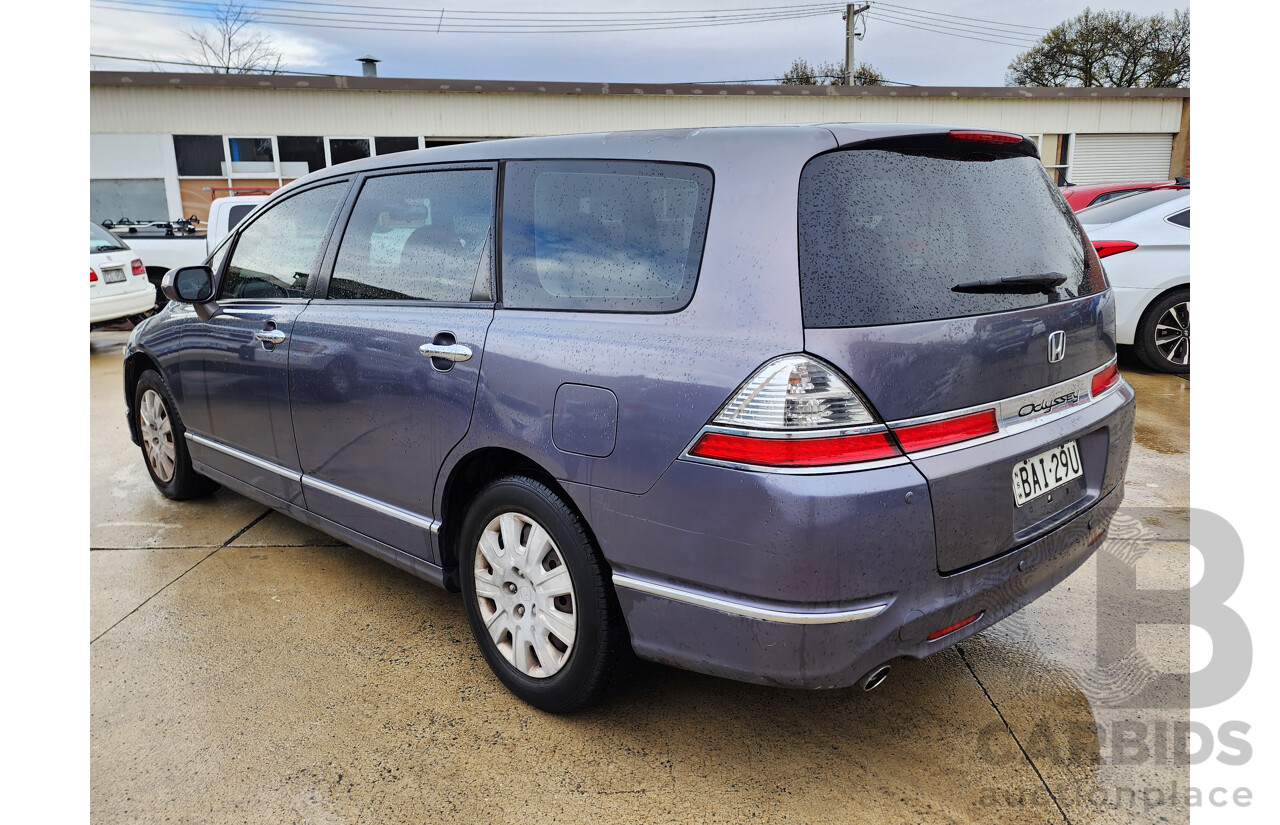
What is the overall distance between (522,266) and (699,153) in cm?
65

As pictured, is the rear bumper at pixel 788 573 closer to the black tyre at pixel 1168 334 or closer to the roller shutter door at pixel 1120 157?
the black tyre at pixel 1168 334

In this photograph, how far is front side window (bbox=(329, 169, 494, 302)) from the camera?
273 centimetres

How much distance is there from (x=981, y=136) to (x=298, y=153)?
20590mm

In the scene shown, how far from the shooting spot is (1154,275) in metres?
6.87

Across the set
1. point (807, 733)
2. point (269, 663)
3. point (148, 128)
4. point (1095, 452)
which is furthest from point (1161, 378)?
point (148, 128)

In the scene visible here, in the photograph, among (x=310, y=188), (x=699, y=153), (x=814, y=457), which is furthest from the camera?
(x=310, y=188)

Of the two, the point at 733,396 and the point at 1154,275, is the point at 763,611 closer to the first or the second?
the point at 733,396

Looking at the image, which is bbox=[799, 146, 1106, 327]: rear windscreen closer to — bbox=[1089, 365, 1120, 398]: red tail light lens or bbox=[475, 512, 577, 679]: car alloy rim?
bbox=[1089, 365, 1120, 398]: red tail light lens

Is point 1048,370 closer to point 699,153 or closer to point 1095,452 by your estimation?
point 1095,452

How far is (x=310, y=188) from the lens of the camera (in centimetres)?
352

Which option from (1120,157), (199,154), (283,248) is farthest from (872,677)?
(1120,157)

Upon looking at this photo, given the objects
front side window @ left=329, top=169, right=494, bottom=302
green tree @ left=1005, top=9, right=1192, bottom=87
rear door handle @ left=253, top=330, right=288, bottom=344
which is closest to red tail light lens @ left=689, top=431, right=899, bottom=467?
front side window @ left=329, top=169, right=494, bottom=302

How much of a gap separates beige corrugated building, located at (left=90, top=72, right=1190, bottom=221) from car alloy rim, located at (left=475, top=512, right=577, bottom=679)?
16887 millimetres

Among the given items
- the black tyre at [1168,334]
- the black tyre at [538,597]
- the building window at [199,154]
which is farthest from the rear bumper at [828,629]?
the building window at [199,154]
